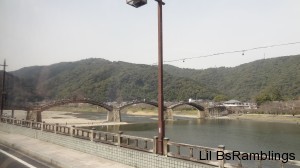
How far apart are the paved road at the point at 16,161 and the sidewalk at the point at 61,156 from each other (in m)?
0.51

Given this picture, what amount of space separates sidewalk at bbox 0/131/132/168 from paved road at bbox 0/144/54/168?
0.51m

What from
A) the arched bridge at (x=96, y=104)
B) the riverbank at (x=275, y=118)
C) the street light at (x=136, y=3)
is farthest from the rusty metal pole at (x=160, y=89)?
the riverbank at (x=275, y=118)

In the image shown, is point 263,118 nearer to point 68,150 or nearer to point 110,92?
point 68,150

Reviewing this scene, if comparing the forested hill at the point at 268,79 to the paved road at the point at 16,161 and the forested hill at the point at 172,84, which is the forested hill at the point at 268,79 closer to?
the forested hill at the point at 172,84

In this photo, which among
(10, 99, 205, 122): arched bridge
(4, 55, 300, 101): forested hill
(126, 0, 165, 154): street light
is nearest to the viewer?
(126, 0, 165, 154): street light

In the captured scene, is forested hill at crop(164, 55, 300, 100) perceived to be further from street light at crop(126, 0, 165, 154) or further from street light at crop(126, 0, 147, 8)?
street light at crop(126, 0, 147, 8)

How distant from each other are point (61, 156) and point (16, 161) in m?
2.21

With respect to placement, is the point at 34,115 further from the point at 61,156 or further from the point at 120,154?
the point at 120,154

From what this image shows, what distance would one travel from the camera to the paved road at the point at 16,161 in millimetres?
13680

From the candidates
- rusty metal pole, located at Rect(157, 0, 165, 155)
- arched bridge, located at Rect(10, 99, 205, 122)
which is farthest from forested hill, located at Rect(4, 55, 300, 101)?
rusty metal pole, located at Rect(157, 0, 165, 155)

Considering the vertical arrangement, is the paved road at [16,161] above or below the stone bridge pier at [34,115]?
above

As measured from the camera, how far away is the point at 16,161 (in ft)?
48.0

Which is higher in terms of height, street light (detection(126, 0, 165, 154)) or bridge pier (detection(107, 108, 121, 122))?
street light (detection(126, 0, 165, 154))

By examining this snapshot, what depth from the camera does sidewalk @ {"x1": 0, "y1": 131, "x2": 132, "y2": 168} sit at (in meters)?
13.2
